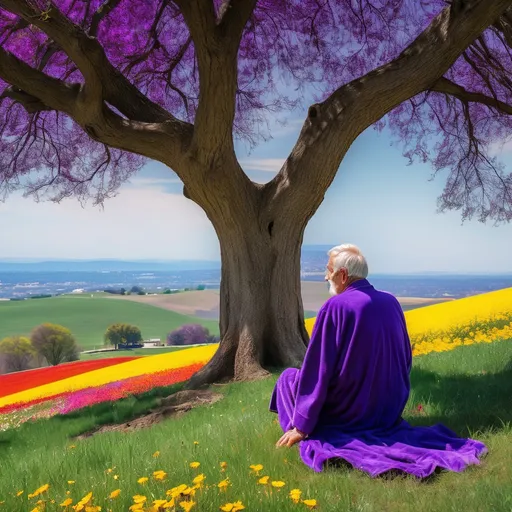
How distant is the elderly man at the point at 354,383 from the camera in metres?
4.86

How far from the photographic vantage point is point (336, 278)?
5.13 metres

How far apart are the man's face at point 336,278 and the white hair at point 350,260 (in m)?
0.03

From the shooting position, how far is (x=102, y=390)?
1418cm

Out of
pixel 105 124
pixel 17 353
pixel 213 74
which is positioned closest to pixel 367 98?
pixel 213 74

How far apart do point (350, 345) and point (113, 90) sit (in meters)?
7.23

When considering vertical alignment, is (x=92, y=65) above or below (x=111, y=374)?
above

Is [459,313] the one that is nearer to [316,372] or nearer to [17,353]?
[316,372]

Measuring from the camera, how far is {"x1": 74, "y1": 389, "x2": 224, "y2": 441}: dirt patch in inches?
321

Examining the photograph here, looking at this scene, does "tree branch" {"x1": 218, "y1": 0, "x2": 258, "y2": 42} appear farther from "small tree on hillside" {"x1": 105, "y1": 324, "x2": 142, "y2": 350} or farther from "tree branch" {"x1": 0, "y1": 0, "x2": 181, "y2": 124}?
"small tree on hillside" {"x1": 105, "y1": 324, "x2": 142, "y2": 350}

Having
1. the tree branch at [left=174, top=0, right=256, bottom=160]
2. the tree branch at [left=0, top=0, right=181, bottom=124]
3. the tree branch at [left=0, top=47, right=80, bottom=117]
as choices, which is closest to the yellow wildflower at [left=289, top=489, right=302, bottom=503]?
the tree branch at [left=174, top=0, right=256, bottom=160]

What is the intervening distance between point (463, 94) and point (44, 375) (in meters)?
15.7

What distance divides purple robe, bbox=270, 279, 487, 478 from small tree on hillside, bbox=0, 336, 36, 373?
2693cm

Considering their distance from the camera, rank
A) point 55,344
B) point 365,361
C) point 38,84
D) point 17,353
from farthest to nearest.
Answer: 1. point 55,344
2. point 17,353
3. point 38,84
4. point 365,361

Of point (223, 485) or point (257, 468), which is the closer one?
point (223, 485)
